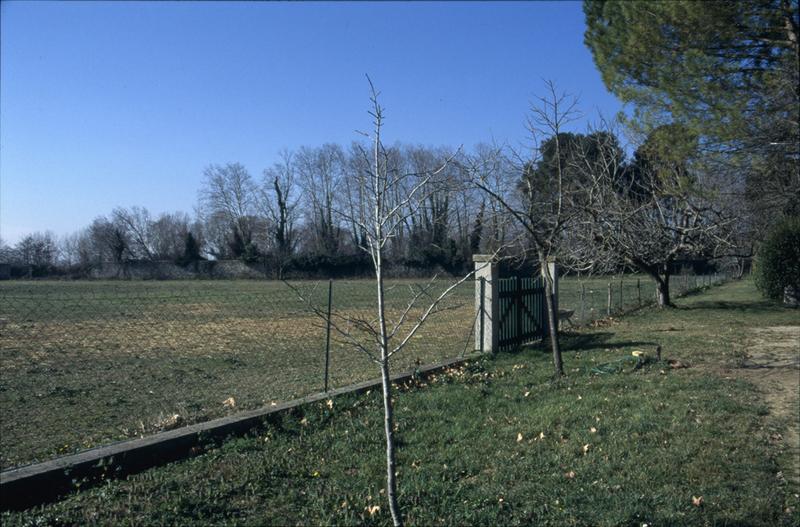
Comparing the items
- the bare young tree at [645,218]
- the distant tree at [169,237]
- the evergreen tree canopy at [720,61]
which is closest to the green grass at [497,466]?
the evergreen tree canopy at [720,61]

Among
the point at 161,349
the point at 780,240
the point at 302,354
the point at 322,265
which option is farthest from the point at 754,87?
the point at 322,265

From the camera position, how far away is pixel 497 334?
1179cm

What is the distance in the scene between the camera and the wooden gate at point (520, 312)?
1224 centimetres

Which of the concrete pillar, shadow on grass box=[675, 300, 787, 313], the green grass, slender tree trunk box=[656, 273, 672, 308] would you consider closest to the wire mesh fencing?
the concrete pillar

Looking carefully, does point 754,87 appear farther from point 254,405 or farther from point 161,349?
point 161,349

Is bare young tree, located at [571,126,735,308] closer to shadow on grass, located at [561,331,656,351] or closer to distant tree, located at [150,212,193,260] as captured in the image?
shadow on grass, located at [561,331,656,351]

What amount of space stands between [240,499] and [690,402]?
5271 mm

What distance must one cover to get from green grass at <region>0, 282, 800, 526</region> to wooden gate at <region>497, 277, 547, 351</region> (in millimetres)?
3597

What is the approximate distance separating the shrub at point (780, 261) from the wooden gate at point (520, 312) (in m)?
12.0

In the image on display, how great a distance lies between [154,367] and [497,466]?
20.9ft

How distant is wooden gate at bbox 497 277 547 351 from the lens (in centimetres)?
1224

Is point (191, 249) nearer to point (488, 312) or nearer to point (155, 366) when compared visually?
point (155, 366)

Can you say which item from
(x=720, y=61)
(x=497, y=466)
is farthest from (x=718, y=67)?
(x=497, y=466)

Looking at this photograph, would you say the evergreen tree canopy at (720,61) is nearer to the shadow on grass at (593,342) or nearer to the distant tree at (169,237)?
the shadow on grass at (593,342)
